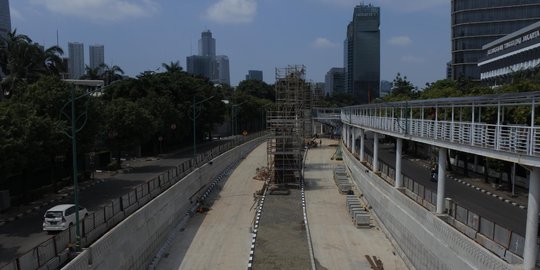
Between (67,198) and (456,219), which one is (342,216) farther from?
(67,198)

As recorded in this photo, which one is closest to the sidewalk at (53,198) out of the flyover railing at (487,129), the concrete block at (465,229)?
the flyover railing at (487,129)

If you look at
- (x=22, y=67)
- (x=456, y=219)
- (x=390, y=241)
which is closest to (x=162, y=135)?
Result: (x=22, y=67)

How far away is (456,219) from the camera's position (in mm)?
21922

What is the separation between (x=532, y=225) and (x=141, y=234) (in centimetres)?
2004

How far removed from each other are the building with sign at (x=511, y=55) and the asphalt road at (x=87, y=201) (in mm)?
55147

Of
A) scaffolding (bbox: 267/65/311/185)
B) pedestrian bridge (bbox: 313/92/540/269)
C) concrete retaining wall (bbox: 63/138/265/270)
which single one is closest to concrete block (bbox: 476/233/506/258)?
pedestrian bridge (bbox: 313/92/540/269)

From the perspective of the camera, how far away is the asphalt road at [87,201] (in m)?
23.3

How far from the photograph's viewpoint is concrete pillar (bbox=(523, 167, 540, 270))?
15.7 meters

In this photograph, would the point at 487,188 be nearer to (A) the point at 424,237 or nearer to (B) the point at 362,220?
(B) the point at 362,220

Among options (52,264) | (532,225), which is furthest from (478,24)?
(52,264)

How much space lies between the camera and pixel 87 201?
3431 cm

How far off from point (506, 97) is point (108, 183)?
116ft

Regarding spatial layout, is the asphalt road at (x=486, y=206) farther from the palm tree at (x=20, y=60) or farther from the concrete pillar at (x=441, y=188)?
the palm tree at (x=20, y=60)

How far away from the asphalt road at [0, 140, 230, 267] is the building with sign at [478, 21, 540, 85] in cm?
5515
